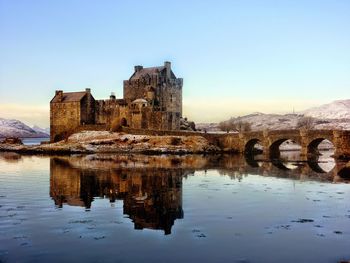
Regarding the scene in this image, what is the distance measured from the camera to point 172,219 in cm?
2150

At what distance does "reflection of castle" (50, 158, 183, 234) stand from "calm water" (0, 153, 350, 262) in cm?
6

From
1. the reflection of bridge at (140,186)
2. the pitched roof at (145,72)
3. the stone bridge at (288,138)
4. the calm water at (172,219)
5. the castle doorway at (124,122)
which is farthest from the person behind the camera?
the pitched roof at (145,72)

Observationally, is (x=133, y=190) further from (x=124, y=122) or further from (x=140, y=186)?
(x=124, y=122)

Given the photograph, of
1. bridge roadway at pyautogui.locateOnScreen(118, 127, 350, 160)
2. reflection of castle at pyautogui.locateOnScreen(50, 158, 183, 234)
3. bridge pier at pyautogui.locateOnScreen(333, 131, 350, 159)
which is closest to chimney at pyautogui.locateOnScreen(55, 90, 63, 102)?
bridge roadway at pyautogui.locateOnScreen(118, 127, 350, 160)

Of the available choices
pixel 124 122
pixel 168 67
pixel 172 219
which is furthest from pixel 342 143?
pixel 172 219

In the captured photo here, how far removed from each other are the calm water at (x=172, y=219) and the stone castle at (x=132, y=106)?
40.7 m

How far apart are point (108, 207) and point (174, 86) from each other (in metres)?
63.7

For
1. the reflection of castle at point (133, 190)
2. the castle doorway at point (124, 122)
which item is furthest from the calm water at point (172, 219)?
the castle doorway at point (124, 122)

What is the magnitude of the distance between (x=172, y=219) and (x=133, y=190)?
9.63 m

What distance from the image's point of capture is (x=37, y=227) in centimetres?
1958

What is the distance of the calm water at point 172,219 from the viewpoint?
52.5 feet

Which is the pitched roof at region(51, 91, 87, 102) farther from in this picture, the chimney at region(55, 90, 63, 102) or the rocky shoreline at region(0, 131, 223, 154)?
the rocky shoreline at region(0, 131, 223, 154)

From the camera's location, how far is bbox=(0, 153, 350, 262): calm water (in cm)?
1602

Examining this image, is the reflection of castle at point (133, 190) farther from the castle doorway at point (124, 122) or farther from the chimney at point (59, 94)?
the chimney at point (59, 94)
